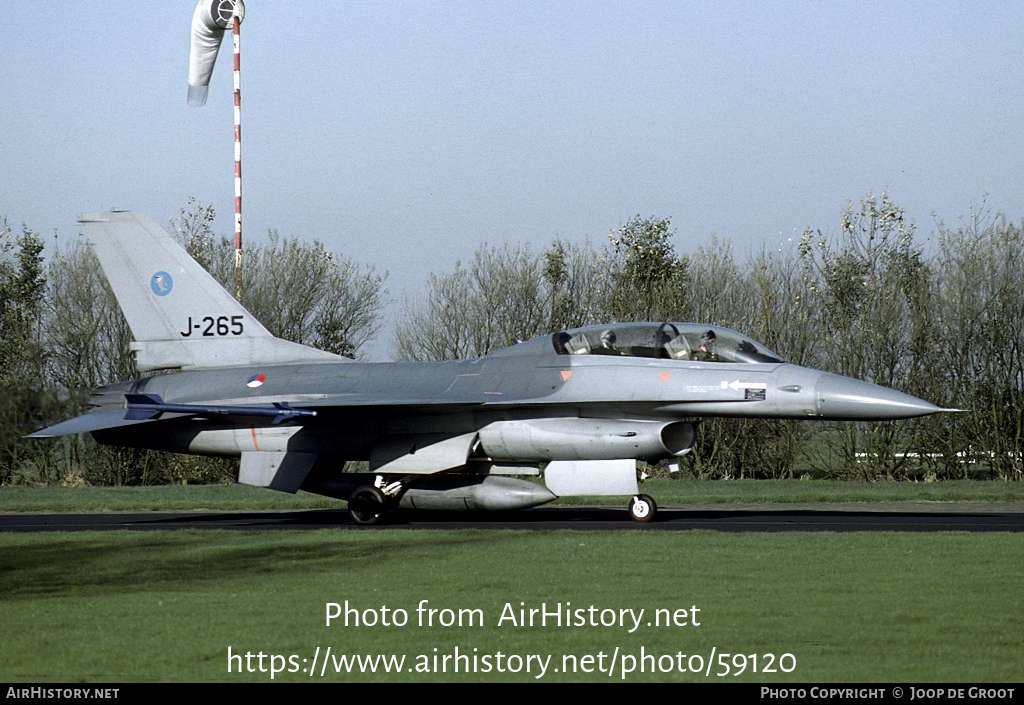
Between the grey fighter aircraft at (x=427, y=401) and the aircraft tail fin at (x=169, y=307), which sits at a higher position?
the aircraft tail fin at (x=169, y=307)

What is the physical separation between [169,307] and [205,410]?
11.6ft

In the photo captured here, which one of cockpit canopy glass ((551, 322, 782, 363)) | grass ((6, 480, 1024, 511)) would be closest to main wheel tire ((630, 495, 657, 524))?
cockpit canopy glass ((551, 322, 782, 363))

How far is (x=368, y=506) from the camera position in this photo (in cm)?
1684

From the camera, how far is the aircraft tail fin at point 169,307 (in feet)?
62.5

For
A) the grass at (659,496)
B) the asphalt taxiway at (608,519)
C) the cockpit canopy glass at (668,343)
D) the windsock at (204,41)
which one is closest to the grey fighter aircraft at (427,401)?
the cockpit canopy glass at (668,343)

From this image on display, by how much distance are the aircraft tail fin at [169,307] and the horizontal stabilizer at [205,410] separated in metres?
2.50

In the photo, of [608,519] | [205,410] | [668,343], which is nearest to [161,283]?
[205,410]

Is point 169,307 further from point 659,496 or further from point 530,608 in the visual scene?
point 530,608

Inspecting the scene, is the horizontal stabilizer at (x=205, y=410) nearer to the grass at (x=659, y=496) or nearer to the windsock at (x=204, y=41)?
the grass at (x=659, y=496)

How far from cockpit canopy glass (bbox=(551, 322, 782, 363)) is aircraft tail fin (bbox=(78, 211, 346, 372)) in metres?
5.03

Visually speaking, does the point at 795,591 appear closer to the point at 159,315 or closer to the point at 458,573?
the point at 458,573

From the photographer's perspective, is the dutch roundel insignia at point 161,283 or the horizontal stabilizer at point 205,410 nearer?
the horizontal stabilizer at point 205,410

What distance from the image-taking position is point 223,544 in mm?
13133

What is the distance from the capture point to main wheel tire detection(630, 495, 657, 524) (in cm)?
1600
